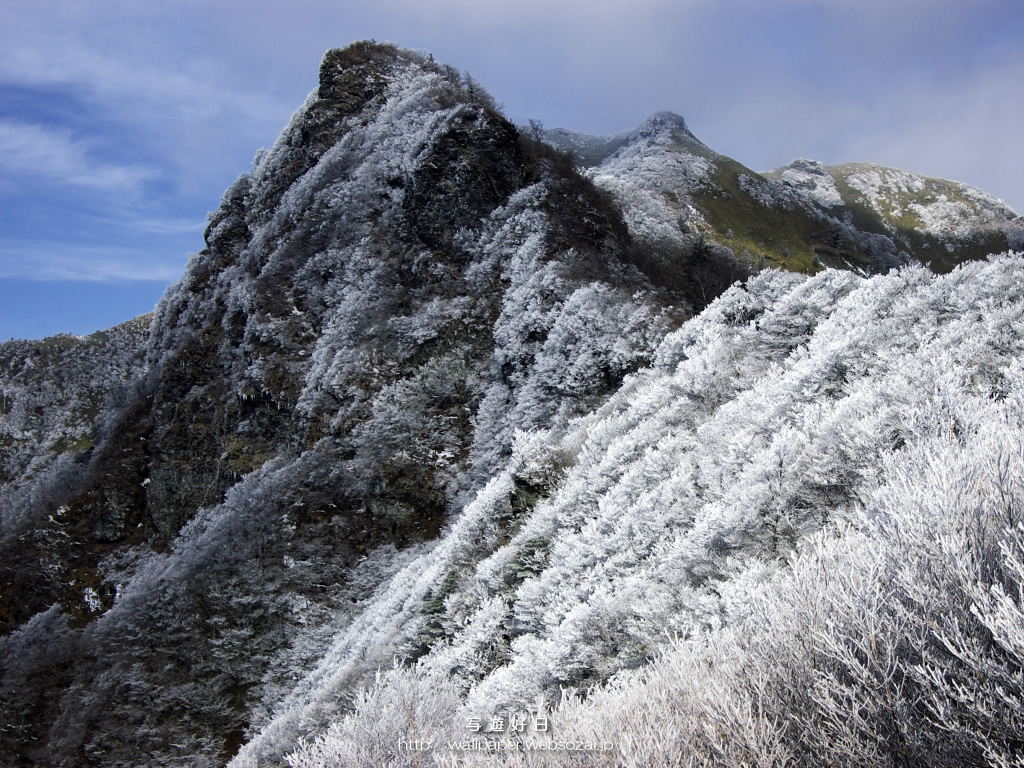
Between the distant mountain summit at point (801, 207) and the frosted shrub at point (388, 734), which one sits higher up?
the distant mountain summit at point (801, 207)

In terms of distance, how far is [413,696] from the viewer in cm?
981

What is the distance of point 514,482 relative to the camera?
72.1ft

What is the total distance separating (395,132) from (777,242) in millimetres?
43642

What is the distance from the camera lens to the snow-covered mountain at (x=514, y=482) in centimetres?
554

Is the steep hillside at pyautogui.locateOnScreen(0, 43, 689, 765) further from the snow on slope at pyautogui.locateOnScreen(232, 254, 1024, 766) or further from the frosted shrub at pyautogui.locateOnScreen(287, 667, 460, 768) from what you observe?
the frosted shrub at pyautogui.locateOnScreen(287, 667, 460, 768)

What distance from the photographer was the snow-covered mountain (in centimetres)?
554

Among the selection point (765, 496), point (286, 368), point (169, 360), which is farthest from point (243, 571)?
point (765, 496)

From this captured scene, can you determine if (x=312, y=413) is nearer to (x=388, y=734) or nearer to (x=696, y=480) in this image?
(x=696, y=480)

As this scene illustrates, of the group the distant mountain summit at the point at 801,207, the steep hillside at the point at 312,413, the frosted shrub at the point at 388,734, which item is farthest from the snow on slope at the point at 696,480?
the distant mountain summit at the point at 801,207

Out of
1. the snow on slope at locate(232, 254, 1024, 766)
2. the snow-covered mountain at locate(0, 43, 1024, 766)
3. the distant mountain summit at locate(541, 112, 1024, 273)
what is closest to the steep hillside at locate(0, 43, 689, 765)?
the snow-covered mountain at locate(0, 43, 1024, 766)

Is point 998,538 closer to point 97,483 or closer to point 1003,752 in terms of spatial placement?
point 1003,752

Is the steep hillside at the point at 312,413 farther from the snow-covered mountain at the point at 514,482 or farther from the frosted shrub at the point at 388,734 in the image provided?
the frosted shrub at the point at 388,734

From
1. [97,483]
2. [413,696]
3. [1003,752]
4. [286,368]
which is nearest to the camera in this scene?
[1003,752]

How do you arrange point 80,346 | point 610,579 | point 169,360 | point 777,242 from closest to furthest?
point 610,579 → point 169,360 → point 777,242 → point 80,346
